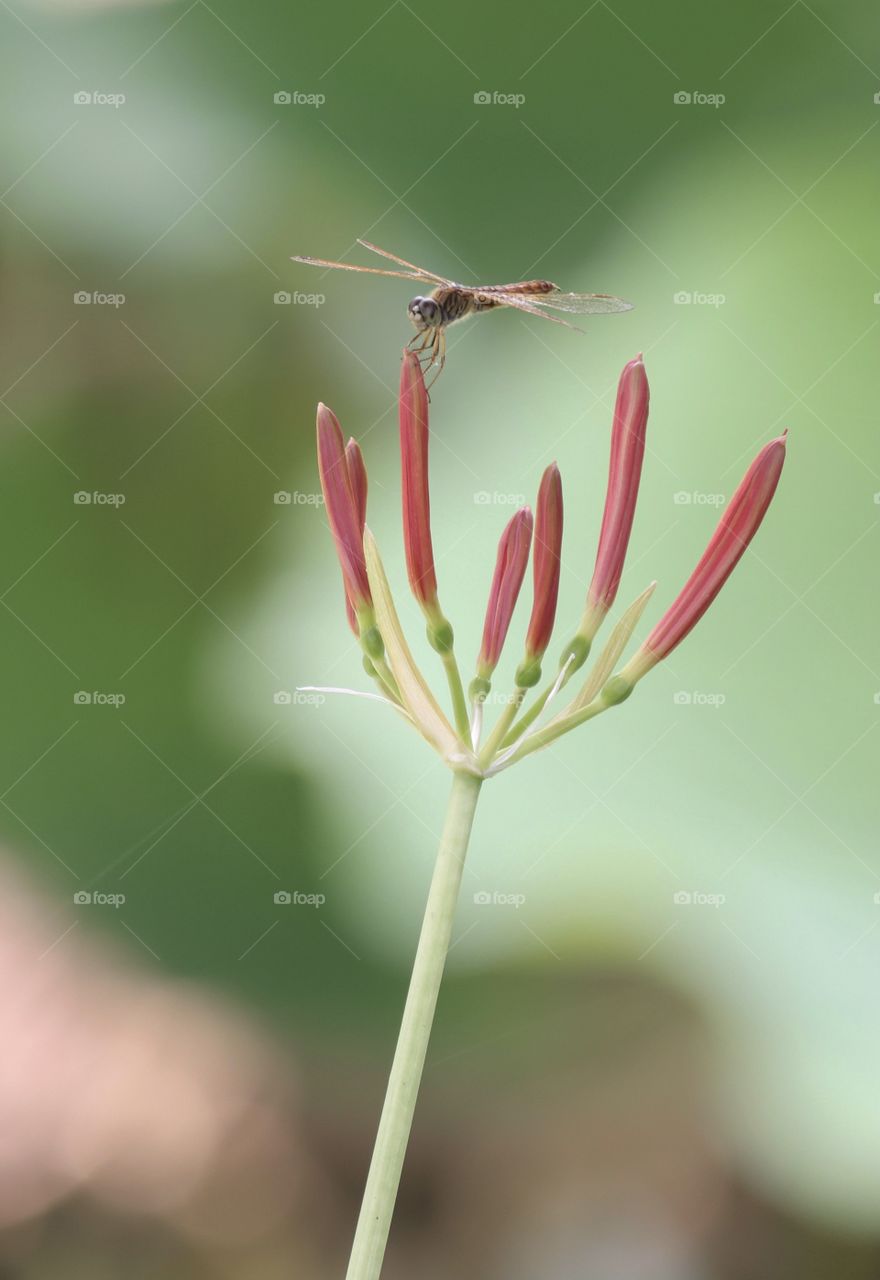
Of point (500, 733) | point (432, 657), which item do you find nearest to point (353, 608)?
point (500, 733)

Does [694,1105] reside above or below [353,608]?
below

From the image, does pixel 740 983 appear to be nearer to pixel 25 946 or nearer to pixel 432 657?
pixel 432 657
